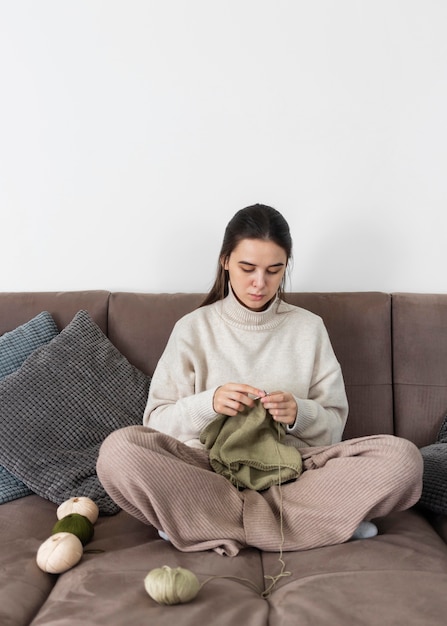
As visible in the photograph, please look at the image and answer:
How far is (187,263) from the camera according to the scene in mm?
2182

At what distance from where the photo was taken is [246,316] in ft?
5.99

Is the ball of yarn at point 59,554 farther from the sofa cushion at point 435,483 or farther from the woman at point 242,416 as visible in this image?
the sofa cushion at point 435,483

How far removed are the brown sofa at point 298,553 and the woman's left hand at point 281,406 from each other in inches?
11.6

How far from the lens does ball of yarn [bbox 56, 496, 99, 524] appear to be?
4.96ft

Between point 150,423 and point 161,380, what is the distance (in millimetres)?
113

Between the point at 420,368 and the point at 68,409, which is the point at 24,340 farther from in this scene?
the point at 420,368

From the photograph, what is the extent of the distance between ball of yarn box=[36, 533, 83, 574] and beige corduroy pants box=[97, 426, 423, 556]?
0.44 ft

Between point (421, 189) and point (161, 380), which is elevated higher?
point (421, 189)

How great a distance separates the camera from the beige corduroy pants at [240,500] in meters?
1.38

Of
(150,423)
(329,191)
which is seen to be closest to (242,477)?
(150,423)

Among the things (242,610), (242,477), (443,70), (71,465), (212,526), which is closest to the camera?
(242,610)

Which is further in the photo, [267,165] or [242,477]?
[267,165]

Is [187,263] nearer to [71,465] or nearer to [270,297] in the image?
[270,297]

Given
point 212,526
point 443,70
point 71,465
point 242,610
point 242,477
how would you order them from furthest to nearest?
point 443,70 < point 71,465 < point 242,477 < point 212,526 < point 242,610
